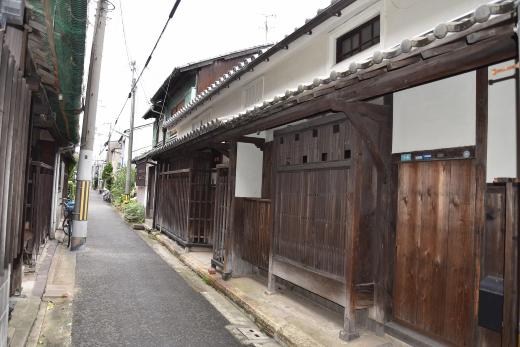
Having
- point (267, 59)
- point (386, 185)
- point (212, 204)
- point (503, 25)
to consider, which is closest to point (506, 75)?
point (503, 25)

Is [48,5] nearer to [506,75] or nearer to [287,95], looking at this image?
[287,95]

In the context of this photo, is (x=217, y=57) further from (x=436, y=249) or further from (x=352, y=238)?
(x=436, y=249)

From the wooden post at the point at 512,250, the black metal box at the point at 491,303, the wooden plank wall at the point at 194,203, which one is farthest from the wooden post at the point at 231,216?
the wooden post at the point at 512,250

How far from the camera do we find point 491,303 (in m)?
3.98

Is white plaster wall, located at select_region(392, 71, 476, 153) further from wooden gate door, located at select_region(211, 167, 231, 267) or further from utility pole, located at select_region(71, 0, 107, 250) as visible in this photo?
utility pole, located at select_region(71, 0, 107, 250)

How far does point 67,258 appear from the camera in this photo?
484 inches

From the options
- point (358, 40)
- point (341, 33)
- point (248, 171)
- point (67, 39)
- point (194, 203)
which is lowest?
point (194, 203)

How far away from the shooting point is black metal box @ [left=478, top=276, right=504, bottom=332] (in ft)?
12.7

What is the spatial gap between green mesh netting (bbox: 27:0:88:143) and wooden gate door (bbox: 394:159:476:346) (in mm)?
4746

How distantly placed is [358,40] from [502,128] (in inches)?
153

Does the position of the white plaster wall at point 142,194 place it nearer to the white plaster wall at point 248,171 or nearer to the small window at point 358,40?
the white plaster wall at point 248,171

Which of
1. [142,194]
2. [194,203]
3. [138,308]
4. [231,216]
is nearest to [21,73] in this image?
[138,308]

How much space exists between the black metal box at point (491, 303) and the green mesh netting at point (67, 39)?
195 inches

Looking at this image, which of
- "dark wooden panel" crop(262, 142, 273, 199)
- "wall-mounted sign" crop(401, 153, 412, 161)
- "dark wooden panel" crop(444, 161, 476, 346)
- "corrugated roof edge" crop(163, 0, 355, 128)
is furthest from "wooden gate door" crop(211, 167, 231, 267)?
"dark wooden panel" crop(444, 161, 476, 346)
